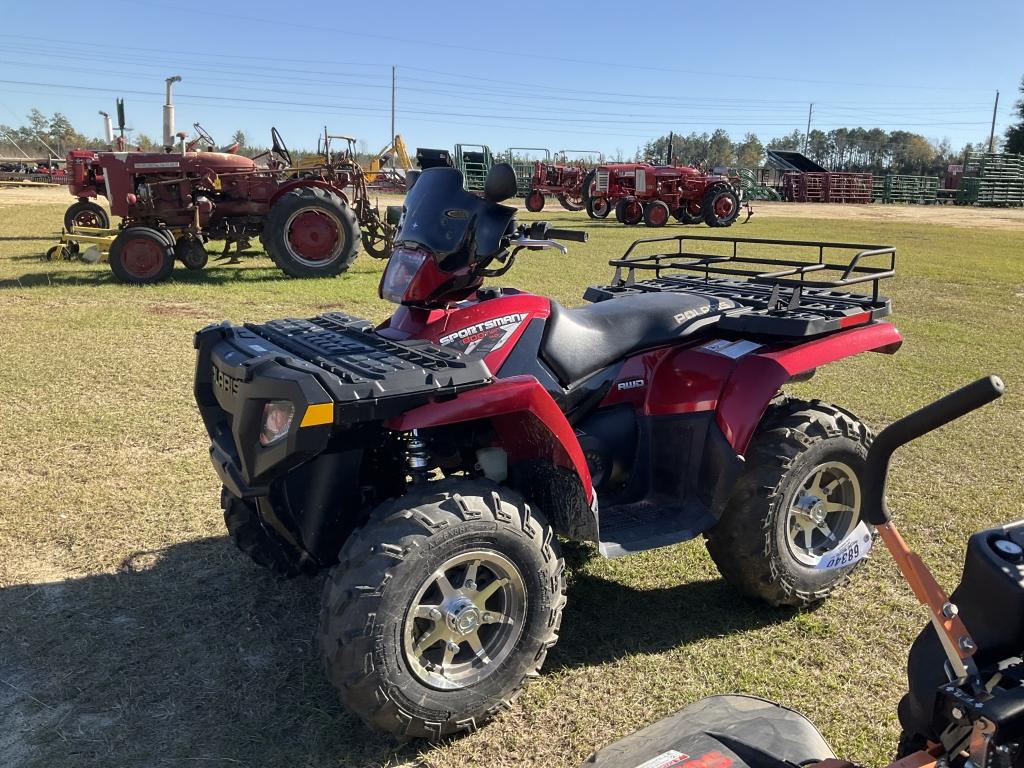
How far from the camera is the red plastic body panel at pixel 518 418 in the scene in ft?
8.06

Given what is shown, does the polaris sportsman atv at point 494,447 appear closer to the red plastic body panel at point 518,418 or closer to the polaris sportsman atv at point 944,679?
the red plastic body panel at point 518,418

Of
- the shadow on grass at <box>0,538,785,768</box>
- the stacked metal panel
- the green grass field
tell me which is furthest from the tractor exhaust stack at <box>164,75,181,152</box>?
the stacked metal panel

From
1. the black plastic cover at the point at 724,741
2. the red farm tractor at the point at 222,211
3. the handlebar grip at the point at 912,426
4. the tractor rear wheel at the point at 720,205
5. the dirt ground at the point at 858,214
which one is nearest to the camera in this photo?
the handlebar grip at the point at 912,426

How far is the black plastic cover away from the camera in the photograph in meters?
1.57

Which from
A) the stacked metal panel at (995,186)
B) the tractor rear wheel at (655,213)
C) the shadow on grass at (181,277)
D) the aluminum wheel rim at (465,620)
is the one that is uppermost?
the stacked metal panel at (995,186)

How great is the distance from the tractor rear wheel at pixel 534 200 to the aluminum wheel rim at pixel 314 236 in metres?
16.7

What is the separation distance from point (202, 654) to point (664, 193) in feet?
76.8

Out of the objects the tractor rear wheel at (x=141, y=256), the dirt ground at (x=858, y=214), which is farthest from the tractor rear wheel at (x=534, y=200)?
the tractor rear wheel at (x=141, y=256)

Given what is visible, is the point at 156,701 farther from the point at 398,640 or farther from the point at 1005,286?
the point at 1005,286

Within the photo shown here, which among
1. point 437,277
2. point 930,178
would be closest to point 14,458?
point 437,277

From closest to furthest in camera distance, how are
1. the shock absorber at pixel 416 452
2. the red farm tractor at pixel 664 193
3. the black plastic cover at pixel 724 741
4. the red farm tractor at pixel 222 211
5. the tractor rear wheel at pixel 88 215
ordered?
the black plastic cover at pixel 724 741 < the shock absorber at pixel 416 452 < the red farm tractor at pixel 222 211 < the tractor rear wheel at pixel 88 215 < the red farm tractor at pixel 664 193

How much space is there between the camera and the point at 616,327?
3.19m

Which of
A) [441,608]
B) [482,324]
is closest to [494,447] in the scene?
[482,324]

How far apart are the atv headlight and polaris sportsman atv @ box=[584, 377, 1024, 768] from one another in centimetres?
126
